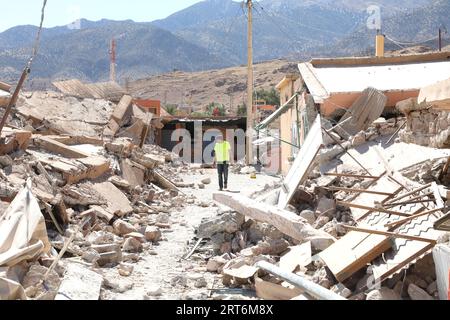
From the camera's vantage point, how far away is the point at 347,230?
658 centimetres

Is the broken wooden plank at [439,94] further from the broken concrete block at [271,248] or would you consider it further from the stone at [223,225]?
the stone at [223,225]

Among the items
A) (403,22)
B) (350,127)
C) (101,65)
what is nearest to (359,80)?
(350,127)

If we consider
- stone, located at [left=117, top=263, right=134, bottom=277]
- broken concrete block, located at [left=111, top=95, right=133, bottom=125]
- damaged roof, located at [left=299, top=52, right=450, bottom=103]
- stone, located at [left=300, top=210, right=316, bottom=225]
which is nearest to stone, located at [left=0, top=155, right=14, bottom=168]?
stone, located at [left=117, top=263, right=134, bottom=277]

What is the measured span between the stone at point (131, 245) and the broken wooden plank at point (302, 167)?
206cm

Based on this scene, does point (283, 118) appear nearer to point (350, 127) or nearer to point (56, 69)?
point (350, 127)

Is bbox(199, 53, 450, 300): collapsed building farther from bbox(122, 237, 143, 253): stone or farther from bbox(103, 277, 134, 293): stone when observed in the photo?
bbox(103, 277, 134, 293): stone

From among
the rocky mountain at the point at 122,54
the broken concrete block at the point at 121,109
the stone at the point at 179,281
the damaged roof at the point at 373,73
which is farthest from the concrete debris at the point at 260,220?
the rocky mountain at the point at 122,54

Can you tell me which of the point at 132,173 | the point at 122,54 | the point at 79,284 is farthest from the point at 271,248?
the point at 122,54

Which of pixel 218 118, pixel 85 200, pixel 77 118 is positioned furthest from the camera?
pixel 218 118

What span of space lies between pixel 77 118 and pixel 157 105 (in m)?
12.8

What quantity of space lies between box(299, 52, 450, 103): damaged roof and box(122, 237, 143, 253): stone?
623 cm

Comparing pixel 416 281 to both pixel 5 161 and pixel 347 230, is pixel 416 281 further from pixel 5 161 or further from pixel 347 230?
pixel 5 161

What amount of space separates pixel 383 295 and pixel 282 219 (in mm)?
2306

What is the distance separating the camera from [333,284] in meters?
5.27
